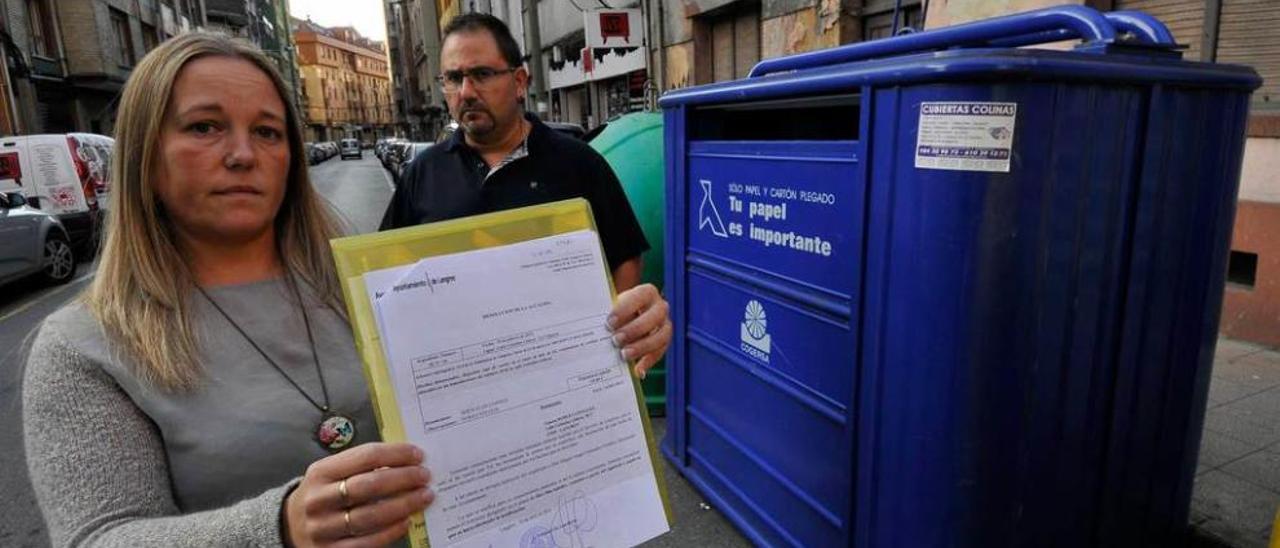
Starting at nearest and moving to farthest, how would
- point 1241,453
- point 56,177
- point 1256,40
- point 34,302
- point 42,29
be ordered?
point 1241,453 < point 1256,40 < point 34,302 < point 56,177 < point 42,29

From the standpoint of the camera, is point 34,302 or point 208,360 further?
point 34,302

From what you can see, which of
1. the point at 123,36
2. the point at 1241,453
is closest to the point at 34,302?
the point at 1241,453

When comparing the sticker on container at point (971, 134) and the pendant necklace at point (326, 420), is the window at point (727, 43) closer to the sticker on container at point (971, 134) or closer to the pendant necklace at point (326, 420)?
the sticker on container at point (971, 134)

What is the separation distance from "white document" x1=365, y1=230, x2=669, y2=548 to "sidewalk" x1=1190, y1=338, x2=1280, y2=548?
2.61 metres

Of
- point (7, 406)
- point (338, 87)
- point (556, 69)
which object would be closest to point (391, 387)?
point (7, 406)

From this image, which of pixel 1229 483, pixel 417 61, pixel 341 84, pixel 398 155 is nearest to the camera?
pixel 1229 483

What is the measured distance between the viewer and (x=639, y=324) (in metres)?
1.23

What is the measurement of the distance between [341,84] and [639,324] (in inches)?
4051

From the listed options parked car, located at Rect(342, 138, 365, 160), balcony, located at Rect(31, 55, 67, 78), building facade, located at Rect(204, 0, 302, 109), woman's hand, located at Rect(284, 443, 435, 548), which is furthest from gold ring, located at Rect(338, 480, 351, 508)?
parked car, located at Rect(342, 138, 365, 160)

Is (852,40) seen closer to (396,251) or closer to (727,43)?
(727,43)

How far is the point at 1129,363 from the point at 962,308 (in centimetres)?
61

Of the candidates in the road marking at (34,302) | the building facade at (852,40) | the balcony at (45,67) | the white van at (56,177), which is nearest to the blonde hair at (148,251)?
the building facade at (852,40)

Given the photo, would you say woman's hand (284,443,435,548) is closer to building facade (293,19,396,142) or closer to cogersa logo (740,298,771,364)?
cogersa logo (740,298,771,364)

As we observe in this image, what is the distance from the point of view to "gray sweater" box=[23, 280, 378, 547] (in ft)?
3.30
